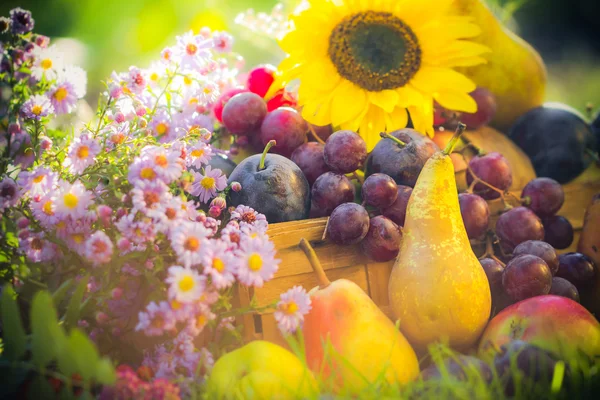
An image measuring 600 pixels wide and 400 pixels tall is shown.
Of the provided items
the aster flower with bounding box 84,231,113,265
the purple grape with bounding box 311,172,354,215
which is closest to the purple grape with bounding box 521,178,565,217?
the purple grape with bounding box 311,172,354,215

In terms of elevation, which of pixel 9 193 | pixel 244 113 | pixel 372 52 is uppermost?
pixel 372 52

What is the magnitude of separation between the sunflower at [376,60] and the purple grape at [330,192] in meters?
0.24

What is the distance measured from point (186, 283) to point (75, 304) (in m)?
0.17

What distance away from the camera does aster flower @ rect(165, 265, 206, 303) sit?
703 mm

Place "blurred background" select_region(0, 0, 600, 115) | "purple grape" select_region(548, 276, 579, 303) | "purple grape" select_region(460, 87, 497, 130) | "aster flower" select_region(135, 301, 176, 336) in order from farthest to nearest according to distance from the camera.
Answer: "blurred background" select_region(0, 0, 600, 115), "purple grape" select_region(460, 87, 497, 130), "purple grape" select_region(548, 276, 579, 303), "aster flower" select_region(135, 301, 176, 336)

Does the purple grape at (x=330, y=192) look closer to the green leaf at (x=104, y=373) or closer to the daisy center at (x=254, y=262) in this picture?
the daisy center at (x=254, y=262)

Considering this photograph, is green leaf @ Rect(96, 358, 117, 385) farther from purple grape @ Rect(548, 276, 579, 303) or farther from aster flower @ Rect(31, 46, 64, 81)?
purple grape @ Rect(548, 276, 579, 303)

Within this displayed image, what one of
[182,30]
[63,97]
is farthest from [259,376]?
[182,30]

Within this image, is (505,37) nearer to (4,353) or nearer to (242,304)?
(242,304)

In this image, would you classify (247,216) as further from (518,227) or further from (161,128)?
(518,227)

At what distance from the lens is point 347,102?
123 cm

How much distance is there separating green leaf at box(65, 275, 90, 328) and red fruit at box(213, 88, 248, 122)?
0.63m

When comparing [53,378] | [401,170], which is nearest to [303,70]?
[401,170]

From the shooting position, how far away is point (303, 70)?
124 cm
